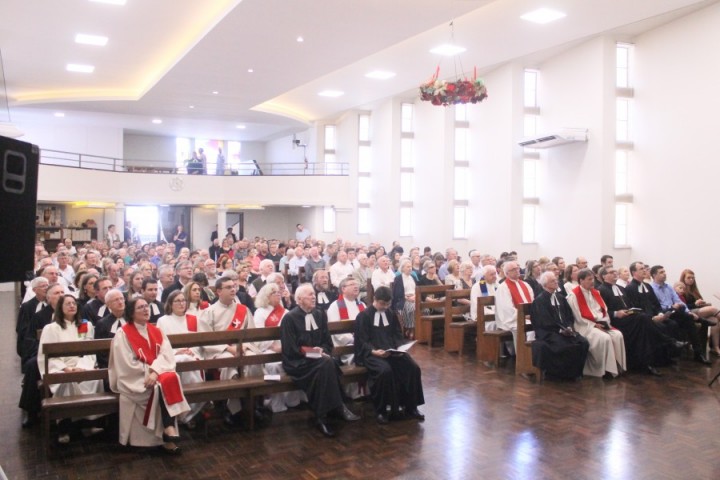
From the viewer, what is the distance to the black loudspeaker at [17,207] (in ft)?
7.32

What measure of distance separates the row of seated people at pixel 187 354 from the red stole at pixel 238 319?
10 mm

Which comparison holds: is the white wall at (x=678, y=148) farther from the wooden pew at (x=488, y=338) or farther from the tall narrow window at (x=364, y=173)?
the tall narrow window at (x=364, y=173)

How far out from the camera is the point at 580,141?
1295cm

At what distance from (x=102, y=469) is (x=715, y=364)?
25.4 feet

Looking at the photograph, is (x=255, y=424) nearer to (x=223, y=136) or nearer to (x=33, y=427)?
(x=33, y=427)

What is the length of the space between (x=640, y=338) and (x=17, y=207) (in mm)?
7410

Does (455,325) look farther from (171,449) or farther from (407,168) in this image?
(407,168)

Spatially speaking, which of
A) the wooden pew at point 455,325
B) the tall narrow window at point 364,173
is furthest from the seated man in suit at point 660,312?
the tall narrow window at point 364,173

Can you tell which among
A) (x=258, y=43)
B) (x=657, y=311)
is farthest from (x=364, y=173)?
(x=657, y=311)

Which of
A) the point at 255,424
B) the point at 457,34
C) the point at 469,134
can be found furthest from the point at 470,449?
the point at 469,134

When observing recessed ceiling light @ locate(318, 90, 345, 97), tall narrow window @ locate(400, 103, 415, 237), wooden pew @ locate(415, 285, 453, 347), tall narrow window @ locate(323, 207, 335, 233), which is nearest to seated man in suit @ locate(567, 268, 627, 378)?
wooden pew @ locate(415, 285, 453, 347)

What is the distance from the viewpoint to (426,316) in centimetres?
924

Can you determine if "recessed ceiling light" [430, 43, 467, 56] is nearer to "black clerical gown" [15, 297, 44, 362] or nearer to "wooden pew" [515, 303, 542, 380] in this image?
"wooden pew" [515, 303, 542, 380]

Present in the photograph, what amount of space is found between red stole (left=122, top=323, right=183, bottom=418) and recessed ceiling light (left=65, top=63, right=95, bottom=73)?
39.2 ft
